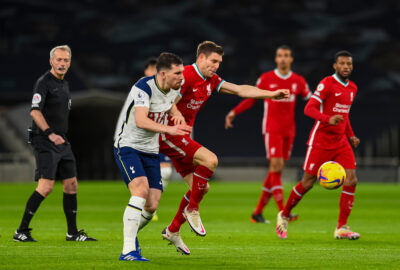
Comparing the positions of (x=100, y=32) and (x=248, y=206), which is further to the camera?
(x=100, y=32)

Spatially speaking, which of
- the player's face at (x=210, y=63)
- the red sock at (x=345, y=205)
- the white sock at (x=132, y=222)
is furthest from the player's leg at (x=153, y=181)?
the red sock at (x=345, y=205)

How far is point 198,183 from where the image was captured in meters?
6.95

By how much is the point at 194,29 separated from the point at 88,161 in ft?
30.0

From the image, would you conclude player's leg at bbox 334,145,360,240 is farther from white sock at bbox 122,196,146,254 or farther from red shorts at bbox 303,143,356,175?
white sock at bbox 122,196,146,254

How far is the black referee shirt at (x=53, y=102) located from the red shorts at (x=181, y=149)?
1.31 m

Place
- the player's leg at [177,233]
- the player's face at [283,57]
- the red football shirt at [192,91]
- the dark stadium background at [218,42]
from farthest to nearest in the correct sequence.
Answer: the dark stadium background at [218,42], the player's face at [283,57], the red football shirt at [192,91], the player's leg at [177,233]

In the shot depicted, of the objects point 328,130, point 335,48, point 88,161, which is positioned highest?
point 335,48

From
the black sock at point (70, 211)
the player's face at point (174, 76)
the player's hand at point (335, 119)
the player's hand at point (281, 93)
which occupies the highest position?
the player's face at point (174, 76)

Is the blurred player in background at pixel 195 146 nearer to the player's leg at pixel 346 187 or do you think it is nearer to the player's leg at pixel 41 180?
the player's leg at pixel 41 180

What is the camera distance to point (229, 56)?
34.8 metres

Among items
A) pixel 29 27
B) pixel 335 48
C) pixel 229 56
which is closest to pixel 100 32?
pixel 29 27

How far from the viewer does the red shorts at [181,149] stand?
23.3ft

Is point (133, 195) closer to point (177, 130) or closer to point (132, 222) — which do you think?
point (132, 222)

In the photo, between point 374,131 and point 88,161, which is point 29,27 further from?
point 374,131
